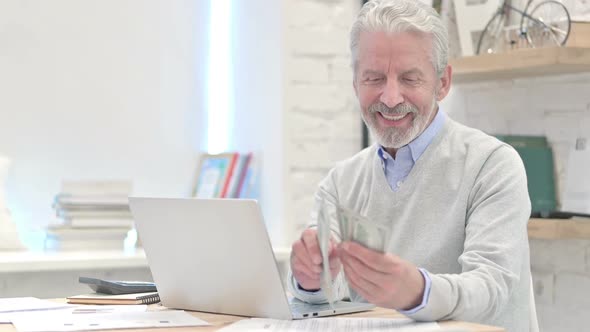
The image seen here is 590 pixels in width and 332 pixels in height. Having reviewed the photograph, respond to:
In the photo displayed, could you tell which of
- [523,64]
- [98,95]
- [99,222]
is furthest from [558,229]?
[98,95]

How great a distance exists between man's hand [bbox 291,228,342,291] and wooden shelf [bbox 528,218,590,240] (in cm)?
100

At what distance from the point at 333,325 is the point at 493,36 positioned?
4.71 feet

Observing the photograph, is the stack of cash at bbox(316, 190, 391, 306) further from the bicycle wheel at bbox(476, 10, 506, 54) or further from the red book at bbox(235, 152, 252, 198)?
the red book at bbox(235, 152, 252, 198)

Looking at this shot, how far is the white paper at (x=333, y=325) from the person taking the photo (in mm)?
1471

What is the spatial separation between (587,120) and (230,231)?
136 cm

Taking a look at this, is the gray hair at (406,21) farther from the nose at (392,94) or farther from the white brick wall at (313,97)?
the white brick wall at (313,97)

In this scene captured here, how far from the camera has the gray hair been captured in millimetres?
1919

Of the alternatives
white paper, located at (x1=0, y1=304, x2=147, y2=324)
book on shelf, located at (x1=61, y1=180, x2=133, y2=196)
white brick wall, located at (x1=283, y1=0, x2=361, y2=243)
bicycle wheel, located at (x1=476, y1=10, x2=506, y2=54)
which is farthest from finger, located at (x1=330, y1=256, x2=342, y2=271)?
book on shelf, located at (x1=61, y1=180, x2=133, y2=196)

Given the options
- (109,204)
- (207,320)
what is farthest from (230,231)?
(109,204)

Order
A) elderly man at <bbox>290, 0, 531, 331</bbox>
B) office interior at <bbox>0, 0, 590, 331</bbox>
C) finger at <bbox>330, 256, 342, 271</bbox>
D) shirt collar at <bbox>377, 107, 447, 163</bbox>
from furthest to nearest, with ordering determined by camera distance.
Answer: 1. office interior at <bbox>0, 0, 590, 331</bbox>
2. shirt collar at <bbox>377, 107, 447, 163</bbox>
3. elderly man at <bbox>290, 0, 531, 331</bbox>
4. finger at <bbox>330, 256, 342, 271</bbox>

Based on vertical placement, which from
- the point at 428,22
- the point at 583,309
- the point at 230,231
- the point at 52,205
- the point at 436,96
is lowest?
the point at 583,309

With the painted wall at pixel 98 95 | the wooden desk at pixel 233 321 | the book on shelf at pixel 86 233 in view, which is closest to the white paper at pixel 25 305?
the wooden desk at pixel 233 321

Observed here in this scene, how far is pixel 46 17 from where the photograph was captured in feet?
10.8

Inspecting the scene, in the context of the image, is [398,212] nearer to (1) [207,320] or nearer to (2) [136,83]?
(1) [207,320]
